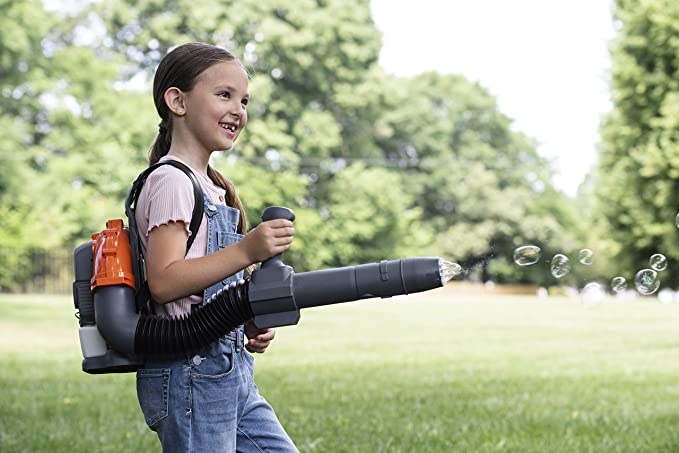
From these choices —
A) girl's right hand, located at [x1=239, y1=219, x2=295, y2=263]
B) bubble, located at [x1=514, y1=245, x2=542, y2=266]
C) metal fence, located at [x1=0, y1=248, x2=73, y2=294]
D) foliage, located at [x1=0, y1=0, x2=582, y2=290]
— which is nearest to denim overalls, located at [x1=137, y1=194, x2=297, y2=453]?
girl's right hand, located at [x1=239, y1=219, x2=295, y2=263]

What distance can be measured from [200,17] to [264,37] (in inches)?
101

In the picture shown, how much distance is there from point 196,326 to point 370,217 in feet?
117

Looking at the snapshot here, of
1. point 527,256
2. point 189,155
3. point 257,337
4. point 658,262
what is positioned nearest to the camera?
point 189,155

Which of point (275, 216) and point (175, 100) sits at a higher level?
point (175, 100)

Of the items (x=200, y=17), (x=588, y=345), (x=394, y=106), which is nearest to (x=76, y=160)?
(x=200, y=17)

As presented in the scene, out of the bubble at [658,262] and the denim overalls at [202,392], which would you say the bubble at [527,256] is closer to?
the bubble at [658,262]

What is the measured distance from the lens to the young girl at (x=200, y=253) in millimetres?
2178

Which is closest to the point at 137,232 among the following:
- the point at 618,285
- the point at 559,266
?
the point at 559,266

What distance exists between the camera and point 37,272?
1230 inches

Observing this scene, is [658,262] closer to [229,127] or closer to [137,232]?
[229,127]

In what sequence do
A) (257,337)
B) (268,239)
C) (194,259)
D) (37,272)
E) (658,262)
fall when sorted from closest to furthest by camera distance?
1. (268,239)
2. (194,259)
3. (257,337)
4. (658,262)
5. (37,272)

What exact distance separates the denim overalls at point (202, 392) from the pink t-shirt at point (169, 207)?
0.04 meters

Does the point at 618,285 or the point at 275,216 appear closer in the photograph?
the point at 275,216

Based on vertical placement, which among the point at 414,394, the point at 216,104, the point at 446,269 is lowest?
the point at 414,394
